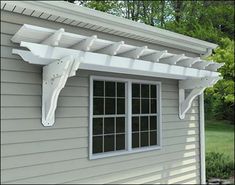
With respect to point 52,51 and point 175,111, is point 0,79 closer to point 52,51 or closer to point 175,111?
point 52,51

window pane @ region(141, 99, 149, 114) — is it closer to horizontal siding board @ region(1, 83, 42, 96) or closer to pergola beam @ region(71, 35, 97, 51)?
pergola beam @ region(71, 35, 97, 51)

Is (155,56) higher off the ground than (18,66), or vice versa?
(155,56)

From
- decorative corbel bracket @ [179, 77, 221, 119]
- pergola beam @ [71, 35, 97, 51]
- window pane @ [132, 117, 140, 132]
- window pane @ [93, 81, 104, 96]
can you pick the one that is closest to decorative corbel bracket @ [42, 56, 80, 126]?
pergola beam @ [71, 35, 97, 51]

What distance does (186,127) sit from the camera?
6.82 m

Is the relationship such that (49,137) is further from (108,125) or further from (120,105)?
(120,105)

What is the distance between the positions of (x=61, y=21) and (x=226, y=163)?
732 centimetres

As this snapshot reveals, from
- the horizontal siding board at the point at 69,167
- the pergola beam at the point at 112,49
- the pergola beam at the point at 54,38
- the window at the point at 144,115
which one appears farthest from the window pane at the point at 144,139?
the pergola beam at the point at 54,38

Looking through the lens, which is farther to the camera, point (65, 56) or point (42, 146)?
point (42, 146)

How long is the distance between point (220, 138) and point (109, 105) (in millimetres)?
14326

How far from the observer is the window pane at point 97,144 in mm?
5098

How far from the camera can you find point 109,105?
17.8ft

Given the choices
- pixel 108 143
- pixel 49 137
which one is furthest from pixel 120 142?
pixel 49 137

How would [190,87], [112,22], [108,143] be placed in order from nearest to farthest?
[112,22], [108,143], [190,87]

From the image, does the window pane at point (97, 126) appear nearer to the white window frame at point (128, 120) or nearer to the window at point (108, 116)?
the window at point (108, 116)
